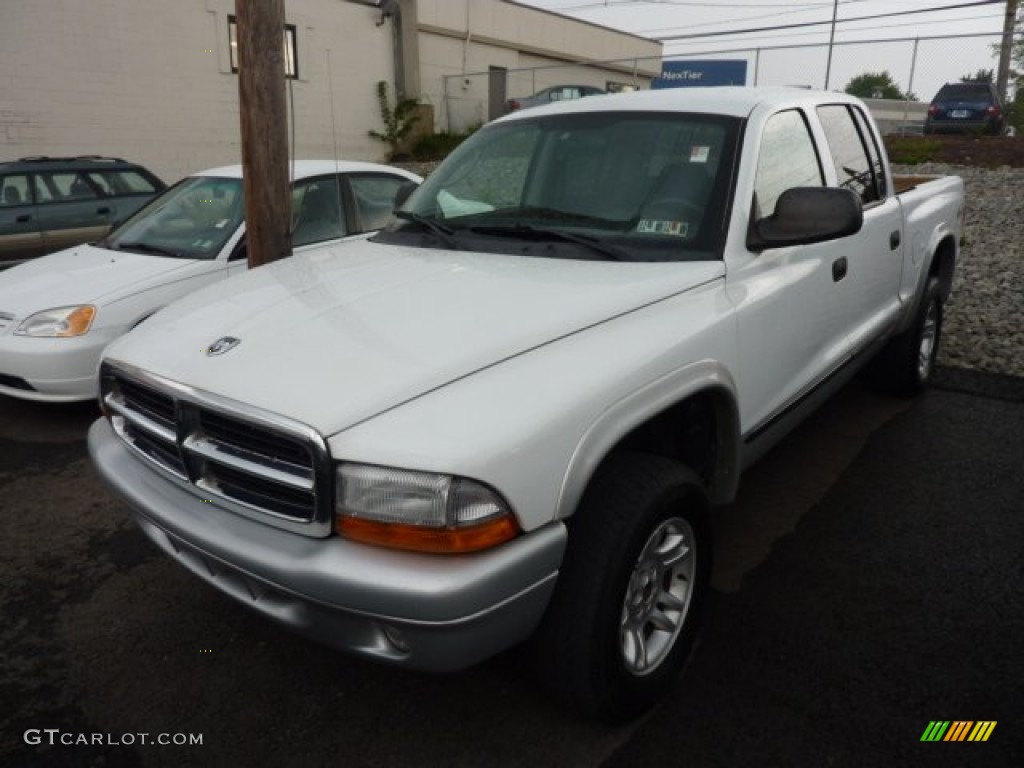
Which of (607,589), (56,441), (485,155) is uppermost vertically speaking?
(485,155)

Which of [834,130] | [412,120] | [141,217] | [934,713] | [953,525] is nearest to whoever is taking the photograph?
[934,713]

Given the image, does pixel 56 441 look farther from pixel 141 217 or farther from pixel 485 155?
pixel 485 155

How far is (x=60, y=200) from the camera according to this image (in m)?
7.46

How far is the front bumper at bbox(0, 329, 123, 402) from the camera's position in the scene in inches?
180

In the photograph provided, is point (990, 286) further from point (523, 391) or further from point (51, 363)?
point (51, 363)

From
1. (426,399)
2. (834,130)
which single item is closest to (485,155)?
(834,130)

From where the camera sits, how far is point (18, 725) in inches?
91.9

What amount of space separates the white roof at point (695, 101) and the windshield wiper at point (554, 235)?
729mm

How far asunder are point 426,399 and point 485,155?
199 cm

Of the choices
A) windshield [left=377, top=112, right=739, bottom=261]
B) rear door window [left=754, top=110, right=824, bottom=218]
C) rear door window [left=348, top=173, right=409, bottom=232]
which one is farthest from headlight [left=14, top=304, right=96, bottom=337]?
rear door window [left=754, top=110, right=824, bottom=218]

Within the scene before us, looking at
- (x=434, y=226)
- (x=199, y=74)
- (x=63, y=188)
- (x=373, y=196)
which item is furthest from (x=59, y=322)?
(x=199, y=74)

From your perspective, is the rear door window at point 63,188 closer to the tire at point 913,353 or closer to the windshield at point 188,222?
the windshield at point 188,222

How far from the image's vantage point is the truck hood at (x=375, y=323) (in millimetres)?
1938

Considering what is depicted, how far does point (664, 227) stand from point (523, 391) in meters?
1.13
